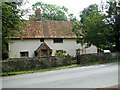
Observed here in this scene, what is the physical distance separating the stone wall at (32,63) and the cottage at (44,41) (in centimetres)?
622

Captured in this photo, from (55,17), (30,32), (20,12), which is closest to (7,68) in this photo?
(20,12)

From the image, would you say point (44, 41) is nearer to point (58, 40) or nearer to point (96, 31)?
point (58, 40)

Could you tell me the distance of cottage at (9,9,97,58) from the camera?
20.4m

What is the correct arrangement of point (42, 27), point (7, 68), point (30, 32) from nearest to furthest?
1. point (7, 68)
2. point (30, 32)
3. point (42, 27)

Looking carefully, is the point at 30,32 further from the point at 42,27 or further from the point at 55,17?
the point at 55,17

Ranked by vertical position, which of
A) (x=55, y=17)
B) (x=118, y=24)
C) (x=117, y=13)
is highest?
(x=55, y=17)

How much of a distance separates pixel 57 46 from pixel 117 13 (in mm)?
10553

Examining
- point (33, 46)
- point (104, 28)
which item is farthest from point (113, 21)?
point (33, 46)

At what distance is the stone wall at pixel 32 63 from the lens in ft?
40.3

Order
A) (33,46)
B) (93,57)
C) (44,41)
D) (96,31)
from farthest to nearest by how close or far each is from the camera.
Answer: (44,41)
(33,46)
(96,31)
(93,57)

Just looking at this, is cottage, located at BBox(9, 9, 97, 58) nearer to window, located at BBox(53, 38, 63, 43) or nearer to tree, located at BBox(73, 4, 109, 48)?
window, located at BBox(53, 38, 63, 43)

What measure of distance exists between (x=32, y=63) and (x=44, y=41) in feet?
28.7

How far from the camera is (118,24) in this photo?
18.6 meters

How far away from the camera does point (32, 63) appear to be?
13492 millimetres
